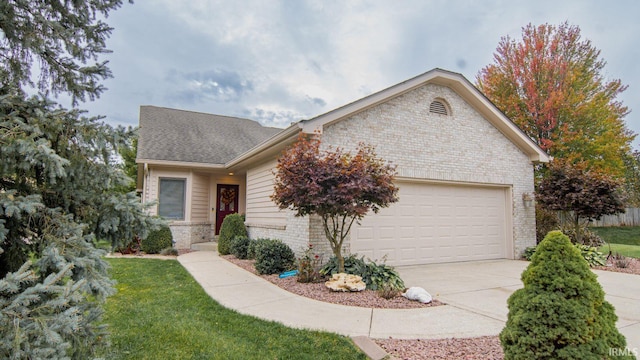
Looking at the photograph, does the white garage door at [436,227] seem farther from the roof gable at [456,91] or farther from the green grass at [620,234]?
the green grass at [620,234]

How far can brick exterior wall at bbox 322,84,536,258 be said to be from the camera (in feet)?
27.8

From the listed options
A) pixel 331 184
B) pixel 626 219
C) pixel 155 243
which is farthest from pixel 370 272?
pixel 626 219

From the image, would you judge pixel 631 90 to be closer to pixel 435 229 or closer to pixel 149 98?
pixel 435 229

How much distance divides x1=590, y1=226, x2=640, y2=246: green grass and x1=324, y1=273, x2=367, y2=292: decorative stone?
1736 centimetres

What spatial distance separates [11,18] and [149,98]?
15125 mm

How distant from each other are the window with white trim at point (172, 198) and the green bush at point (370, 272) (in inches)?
278

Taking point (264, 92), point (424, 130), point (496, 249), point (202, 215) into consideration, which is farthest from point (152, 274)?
point (264, 92)

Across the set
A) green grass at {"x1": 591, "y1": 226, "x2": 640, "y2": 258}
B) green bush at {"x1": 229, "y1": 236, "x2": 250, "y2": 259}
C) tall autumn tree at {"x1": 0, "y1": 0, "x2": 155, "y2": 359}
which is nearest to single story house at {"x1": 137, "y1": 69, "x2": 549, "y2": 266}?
green bush at {"x1": 229, "y1": 236, "x2": 250, "y2": 259}

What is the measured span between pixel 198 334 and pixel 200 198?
939 centimetres

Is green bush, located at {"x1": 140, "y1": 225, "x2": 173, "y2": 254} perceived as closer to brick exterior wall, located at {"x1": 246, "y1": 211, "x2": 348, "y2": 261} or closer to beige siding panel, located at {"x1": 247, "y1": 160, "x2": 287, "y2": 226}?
beige siding panel, located at {"x1": 247, "y1": 160, "x2": 287, "y2": 226}

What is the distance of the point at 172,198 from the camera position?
12.2 m

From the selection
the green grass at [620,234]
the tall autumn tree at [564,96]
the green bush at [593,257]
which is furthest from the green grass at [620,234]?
the green bush at [593,257]

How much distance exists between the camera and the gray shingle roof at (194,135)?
1231cm

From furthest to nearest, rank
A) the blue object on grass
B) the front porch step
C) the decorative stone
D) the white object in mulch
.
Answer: the front porch step, the blue object on grass, the decorative stone, the white object in mulch
